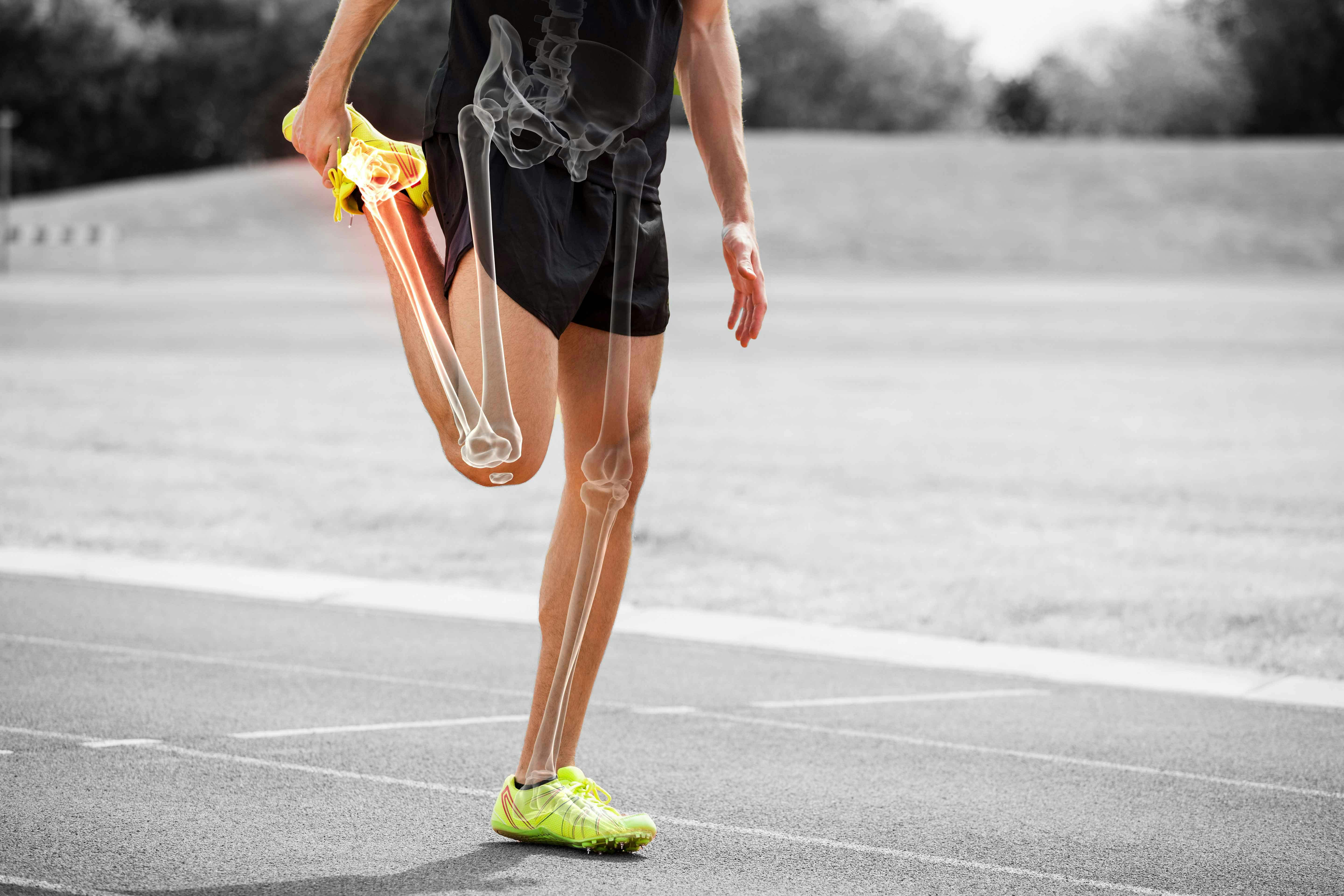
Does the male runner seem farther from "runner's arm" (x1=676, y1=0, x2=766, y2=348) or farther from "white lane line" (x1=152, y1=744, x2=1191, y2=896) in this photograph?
"white lane line" (x1=152, y1=744, x2=1191, y2=896)

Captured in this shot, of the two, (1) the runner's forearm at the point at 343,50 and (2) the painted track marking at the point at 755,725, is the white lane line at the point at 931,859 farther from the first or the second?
(1) the runner's forearm at the point at 343,50

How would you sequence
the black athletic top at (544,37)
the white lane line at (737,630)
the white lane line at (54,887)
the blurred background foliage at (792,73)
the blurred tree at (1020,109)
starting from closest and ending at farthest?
the white lane line at (54,887) < the black athletic top at (544,37) < the white lane line at (737,630) < the blurred background foliage at (792,73) < the blurred tree at (1020,109)

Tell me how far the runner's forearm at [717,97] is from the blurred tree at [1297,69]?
245 feet

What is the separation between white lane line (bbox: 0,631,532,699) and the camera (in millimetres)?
5574

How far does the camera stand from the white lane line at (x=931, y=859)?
357 cm

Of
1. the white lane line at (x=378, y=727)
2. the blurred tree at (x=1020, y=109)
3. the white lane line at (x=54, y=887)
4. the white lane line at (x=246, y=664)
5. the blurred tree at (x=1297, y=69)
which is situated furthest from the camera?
the blurred tree at (x=1020, y=109)

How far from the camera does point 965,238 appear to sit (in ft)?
163

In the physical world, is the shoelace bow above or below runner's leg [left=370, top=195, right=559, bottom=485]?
below

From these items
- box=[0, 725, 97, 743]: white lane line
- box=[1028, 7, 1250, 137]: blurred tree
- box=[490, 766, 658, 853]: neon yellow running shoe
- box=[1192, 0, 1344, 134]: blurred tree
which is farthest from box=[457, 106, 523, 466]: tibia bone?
box=[1028, 7, 1250, 137]: blurred tree

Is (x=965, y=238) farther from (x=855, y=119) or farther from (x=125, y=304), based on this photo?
(x=855, y=119)

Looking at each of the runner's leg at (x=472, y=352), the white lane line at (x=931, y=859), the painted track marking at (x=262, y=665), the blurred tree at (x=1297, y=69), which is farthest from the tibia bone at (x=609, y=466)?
the blurred tree at (x=1297, y=69)

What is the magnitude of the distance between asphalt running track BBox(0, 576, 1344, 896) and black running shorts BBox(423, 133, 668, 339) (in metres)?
1.23

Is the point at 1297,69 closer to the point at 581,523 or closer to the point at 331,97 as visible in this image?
the point at 581,523

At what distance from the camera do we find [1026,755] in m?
4.85
